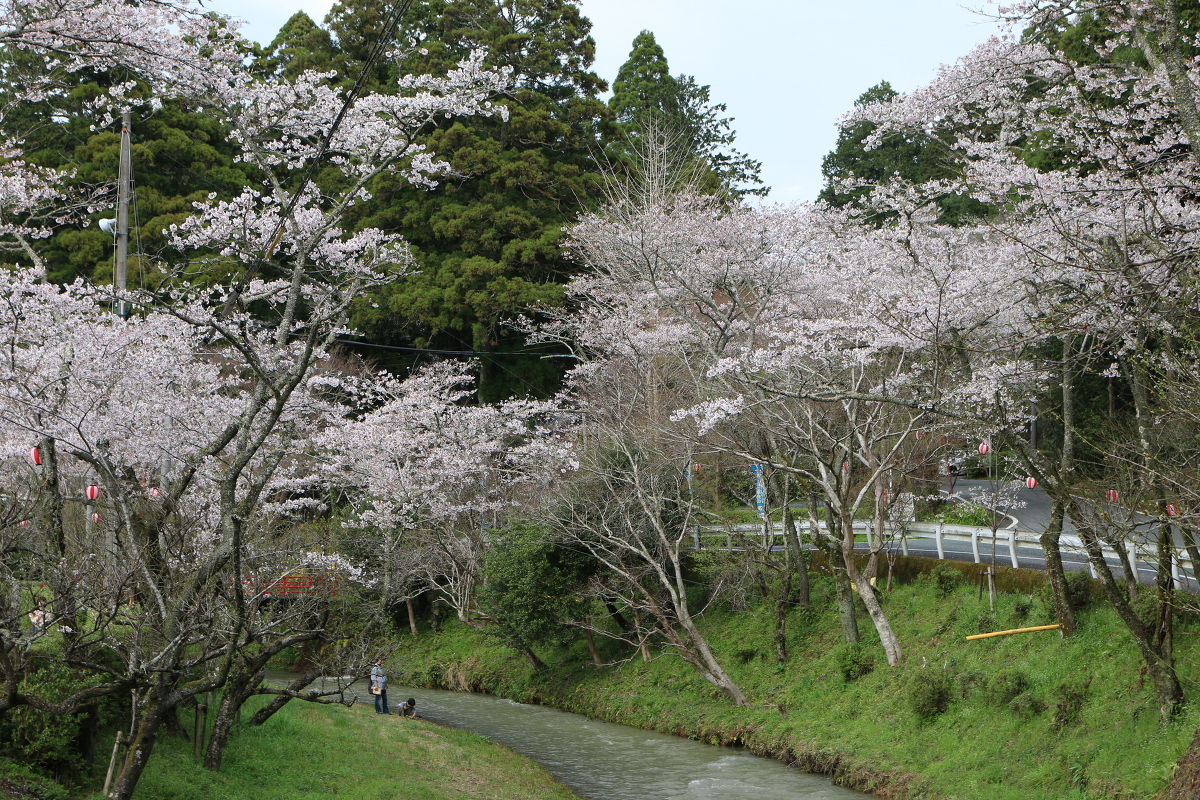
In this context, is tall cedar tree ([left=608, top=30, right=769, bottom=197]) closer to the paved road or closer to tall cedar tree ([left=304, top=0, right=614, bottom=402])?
tall cedar tree ([left=304, top=0, right=614, bottom=402])

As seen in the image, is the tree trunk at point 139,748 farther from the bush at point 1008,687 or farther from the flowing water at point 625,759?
the bush at point 1008,687

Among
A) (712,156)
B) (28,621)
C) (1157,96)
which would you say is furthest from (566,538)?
(712,156)

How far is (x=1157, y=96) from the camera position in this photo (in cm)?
1105

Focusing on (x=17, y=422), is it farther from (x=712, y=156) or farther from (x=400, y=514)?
(x=712, y=156)

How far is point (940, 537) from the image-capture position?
18.4 m

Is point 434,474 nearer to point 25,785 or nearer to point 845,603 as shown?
point 845,603

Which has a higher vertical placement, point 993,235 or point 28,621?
point 993,235

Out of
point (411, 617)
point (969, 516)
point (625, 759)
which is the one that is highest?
point (969, 516)

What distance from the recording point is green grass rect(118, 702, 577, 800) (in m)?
11.3

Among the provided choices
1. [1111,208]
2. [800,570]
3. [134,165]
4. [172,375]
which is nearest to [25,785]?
[172,375]

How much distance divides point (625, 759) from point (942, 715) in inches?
227

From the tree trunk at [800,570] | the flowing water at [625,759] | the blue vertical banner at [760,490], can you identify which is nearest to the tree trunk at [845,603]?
the tree trunk at [800,570]

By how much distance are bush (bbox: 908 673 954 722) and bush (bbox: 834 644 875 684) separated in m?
2.17

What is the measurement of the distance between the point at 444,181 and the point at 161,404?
1941 centimetres
